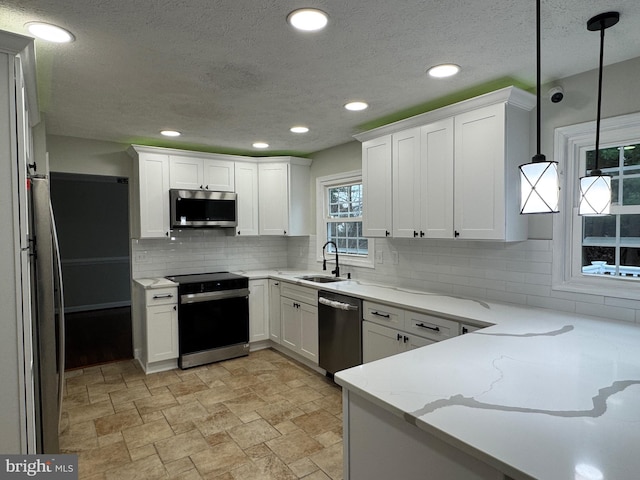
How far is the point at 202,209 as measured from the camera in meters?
4.34

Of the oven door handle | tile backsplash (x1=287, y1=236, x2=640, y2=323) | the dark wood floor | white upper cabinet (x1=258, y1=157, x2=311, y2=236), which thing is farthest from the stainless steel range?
tile backsplash (x1=287, y1=236, x2=640, y2=323)

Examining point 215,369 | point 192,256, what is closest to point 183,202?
point 192,256

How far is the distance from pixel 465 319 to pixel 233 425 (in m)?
1.88

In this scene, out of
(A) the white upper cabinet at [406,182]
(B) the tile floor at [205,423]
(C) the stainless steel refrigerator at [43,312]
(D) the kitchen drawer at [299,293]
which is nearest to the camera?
(C) the stainless steel refrigerator at [43,312]

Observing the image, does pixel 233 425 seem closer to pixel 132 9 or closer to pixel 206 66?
pixel 206 66

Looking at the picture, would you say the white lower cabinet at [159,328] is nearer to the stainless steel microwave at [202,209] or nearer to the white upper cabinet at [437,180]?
the stainless steel microwave at [202,209]

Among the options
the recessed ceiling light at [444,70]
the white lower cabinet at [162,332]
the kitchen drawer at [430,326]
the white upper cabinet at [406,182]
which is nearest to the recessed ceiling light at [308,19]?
the recessed ceiling light at [444,70]

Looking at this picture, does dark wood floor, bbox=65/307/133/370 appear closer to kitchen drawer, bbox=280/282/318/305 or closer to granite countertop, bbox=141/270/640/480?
kitchen drawer, bbox=280/282/318/305

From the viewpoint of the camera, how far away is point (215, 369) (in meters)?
4.03

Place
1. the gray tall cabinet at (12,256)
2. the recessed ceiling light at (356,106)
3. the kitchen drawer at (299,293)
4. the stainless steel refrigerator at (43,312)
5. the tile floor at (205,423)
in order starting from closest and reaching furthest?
the gray tall cabinet at (12,256) < the stainless steel refrigerator at (43,312) < the tile floor at (205,423) < the recessed ceiling light at (356,106) < the kitchen drawer at (299,293)

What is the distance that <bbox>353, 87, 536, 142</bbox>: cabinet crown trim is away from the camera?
248 centimetres

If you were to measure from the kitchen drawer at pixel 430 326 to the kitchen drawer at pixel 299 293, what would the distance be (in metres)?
1.22

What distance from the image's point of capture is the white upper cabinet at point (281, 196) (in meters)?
4.78
